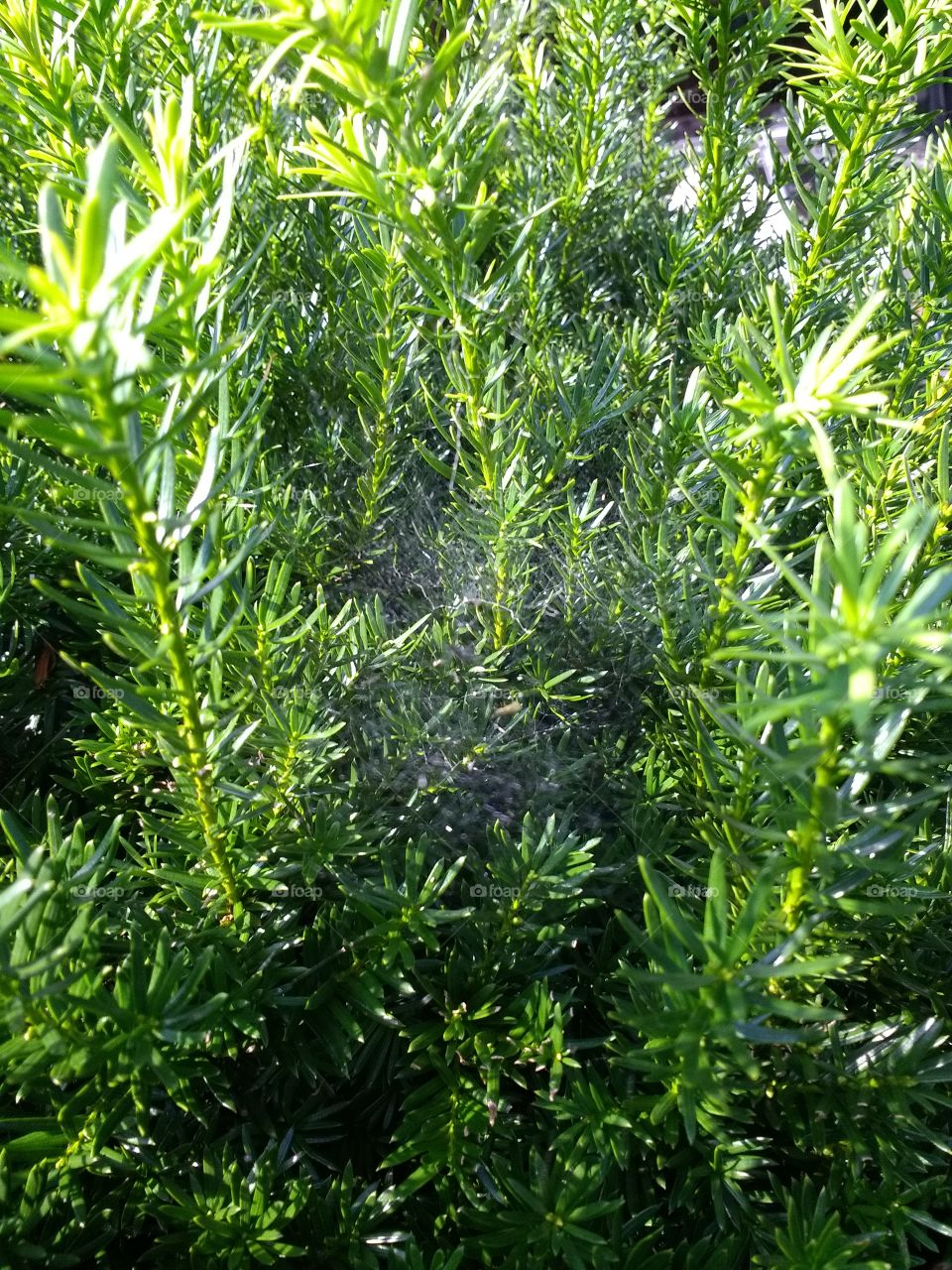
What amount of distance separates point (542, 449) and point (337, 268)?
0.34 metres

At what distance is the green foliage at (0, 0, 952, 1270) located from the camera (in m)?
0.48

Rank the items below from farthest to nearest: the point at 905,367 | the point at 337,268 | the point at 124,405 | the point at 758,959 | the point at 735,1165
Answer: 1. the point at 337,268
2. the point at 905,367
3. the point at 735,1165
4. the point at 758,959
5. the point at 124,405

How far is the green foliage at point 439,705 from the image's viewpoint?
479mm

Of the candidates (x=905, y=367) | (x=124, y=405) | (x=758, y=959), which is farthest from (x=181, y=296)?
(x=905, y=367)

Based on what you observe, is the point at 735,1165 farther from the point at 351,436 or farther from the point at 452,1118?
the point at 351,436

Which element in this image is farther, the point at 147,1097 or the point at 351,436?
the point at 351,436

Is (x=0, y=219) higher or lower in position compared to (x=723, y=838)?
higher

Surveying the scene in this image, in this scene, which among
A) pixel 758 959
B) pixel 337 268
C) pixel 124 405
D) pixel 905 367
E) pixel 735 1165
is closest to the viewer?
pixel 124 405

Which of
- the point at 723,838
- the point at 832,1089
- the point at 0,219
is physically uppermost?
the point at 0,219

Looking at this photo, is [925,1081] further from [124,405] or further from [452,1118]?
[124,405]

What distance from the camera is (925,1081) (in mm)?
656

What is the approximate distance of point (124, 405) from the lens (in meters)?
0.38

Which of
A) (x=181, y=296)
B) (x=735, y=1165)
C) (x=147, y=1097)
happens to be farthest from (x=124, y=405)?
(x=735, y=1165)

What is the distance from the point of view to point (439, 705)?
0.81 m
